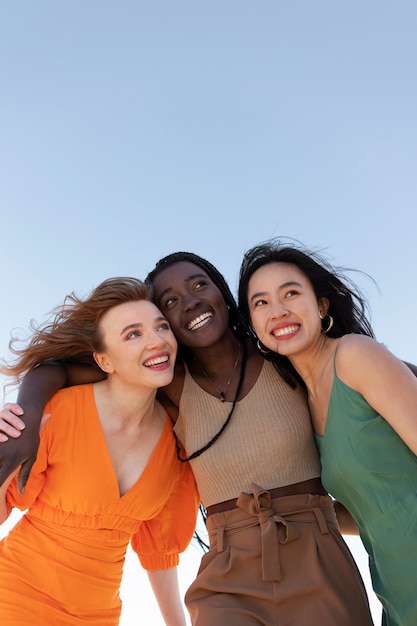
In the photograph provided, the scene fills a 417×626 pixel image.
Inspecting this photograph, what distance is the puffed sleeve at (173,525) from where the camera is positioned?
4.32m

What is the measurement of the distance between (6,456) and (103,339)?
3.51 feet

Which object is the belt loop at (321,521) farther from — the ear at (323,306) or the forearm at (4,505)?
the forearm at (4,505)

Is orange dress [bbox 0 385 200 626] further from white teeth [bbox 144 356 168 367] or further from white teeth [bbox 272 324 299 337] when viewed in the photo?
white teeth [bbox 272 324 299 337]

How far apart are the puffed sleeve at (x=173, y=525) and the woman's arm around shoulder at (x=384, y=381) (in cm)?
151

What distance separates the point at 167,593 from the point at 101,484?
3.41 feet

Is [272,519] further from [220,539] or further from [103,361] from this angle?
[103,361]

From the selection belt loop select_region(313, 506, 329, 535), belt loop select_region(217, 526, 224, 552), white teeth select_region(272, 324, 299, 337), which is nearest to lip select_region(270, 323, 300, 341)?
white teeth select_region(272, 324, 299, 337)

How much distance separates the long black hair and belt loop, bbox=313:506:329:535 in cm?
81

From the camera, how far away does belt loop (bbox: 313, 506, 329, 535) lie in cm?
345

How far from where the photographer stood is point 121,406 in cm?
418

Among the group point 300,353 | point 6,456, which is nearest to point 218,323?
point 300,353

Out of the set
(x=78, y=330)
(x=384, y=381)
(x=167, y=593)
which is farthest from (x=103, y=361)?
(x=384, y=381)

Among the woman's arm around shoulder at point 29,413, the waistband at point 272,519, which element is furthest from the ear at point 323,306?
Answer: the woman's arm around shoulder at point 29,413

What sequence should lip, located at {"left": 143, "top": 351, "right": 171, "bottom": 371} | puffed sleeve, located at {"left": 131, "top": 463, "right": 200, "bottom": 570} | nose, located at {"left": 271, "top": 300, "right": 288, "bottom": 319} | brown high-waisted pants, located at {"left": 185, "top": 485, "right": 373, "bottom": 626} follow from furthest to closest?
puffed sleeve, located at {"left": 131, "top": 463, "right": 200, "bottom": 570} → lip, located at {"left": 143, "top": 351, "right": 171, "bottom": 371} → nose, located at {"left": 271, "top": 300, "right": 288, "bottom": 319} → brown high-waisted pants, located at {"left": 185, "top": 485, "right": 373, "bottom": 626}
